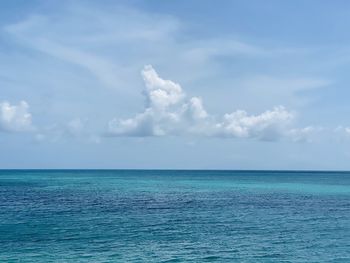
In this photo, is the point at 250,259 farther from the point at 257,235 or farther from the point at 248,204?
the point at 248,204

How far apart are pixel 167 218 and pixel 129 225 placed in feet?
21.4

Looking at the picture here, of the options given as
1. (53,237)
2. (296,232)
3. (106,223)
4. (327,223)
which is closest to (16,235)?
(53,237)

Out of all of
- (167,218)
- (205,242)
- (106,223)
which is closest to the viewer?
(205,242)

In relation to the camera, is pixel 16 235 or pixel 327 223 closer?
pixel 16 235

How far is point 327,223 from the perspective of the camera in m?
45.8

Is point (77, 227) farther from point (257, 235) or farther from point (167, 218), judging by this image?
point (257, 235)

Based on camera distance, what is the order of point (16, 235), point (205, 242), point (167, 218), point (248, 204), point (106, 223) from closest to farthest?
point (205, 242)
point (16, 235)
point (106, 223)
point (167, 218)
point (248, 204)

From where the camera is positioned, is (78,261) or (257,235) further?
(257,235)

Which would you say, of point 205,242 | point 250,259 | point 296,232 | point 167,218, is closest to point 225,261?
point 250,259

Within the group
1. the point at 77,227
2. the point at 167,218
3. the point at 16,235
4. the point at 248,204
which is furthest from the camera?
the point at 248,204

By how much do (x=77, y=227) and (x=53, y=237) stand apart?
5006mm

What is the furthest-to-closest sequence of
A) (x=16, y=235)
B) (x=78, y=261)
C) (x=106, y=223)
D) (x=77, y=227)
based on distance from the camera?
(x=106, y=223), (x=77, y=227), (x=16, y=235), (x=78, y=261)

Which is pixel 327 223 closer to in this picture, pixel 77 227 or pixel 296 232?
pixel 296 232

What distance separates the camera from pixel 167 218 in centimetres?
4869
